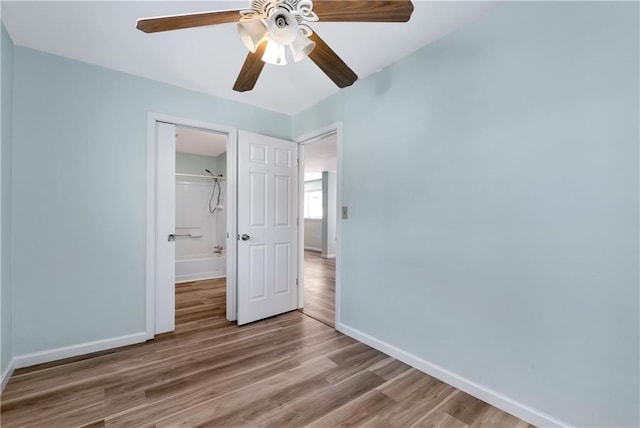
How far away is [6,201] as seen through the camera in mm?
1989

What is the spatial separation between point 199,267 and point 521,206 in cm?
492

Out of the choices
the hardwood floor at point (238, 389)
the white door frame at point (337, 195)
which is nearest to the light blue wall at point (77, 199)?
the hardwood floor at point (238, 389)

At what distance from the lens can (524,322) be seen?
1631mm

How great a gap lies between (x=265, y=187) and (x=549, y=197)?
2545mm

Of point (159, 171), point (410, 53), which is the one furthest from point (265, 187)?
point (410, 53)

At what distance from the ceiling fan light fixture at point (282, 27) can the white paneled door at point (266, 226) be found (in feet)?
6.08

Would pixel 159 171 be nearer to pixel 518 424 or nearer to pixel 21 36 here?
pixel 21 36

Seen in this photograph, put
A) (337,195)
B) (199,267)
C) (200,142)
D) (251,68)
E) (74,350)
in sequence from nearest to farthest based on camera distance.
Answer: (251,68)
(74,350)
(337,195)
(200,142)
(199,267)

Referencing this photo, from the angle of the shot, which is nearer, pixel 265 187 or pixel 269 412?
pixel 269 412

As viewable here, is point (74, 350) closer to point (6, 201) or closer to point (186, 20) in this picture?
point (6, 201)

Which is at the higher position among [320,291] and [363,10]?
[363,10]

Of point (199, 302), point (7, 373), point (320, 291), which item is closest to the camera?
point (7, 373)

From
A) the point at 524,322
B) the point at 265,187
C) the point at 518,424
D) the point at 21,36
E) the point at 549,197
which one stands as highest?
the point at 21,36

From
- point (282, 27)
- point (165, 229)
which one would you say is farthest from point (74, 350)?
point (282, 27)
